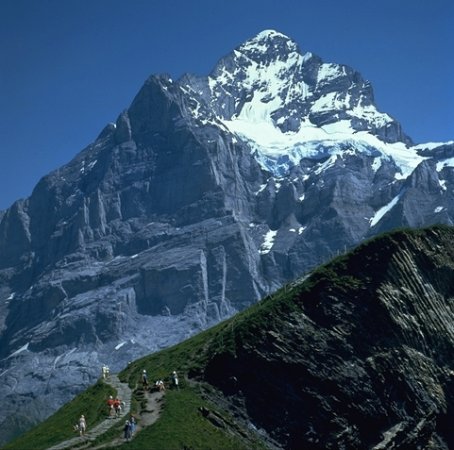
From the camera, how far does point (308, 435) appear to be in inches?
3836

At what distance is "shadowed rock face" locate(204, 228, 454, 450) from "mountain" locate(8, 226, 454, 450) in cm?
11

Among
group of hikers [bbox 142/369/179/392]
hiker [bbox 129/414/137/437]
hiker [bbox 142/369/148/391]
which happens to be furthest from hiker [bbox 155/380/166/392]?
hiker [bbox 129/414/137/437]

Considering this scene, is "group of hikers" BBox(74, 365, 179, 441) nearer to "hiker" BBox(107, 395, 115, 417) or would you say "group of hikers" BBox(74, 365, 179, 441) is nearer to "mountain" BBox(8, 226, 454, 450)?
"hiker" BBox(107, 395, 115, 417)

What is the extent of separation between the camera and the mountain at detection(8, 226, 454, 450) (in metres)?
97.6

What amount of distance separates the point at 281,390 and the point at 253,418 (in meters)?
4.44

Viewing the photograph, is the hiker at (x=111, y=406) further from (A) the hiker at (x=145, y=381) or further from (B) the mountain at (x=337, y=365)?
(A) the hiker at (x=145, y=381)

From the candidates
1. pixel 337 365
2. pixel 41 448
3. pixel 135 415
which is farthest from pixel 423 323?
pixel 41 448

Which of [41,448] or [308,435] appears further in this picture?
[308,435]

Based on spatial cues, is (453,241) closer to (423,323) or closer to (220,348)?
(423,323)

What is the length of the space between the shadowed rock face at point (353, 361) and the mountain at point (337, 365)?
114 millimetres

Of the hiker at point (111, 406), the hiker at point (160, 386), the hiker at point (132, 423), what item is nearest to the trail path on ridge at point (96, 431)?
the hiker at point (111, 406)

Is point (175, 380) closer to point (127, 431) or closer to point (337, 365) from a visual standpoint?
point (337, 365)

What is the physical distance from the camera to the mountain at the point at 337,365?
97.6 m

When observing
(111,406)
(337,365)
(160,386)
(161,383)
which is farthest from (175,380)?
(337,365)
